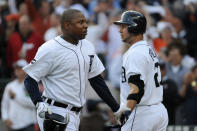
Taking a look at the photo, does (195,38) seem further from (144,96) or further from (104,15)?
(144,96)

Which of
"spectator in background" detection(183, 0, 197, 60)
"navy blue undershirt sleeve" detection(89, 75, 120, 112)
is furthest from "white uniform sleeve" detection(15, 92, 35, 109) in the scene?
"navy blue undershirt sleeve" detection(89, 75, 120, 112)

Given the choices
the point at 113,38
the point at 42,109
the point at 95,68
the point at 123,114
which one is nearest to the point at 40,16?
the point at 113,38

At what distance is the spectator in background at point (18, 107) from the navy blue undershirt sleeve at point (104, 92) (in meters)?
4.12

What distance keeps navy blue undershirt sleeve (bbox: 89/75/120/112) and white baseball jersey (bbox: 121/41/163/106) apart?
40 centimetres

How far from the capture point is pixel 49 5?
50.2 feet

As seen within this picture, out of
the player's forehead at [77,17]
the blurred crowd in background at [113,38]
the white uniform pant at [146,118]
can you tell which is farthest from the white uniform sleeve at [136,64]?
the blurred crowd in background at [113,38]

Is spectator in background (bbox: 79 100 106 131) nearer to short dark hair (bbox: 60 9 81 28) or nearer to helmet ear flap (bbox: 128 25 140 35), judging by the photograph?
short dark hair (bbox: 60 9 81 28)

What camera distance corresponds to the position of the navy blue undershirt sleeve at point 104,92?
7.95 meters

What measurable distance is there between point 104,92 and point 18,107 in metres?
4.34

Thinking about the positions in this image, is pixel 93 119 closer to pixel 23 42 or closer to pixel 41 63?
pixel 23 42

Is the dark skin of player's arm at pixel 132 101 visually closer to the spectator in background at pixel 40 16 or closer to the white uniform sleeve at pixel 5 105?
the white uniform sleeve at pixel 5 105

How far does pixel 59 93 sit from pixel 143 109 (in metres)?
0.99

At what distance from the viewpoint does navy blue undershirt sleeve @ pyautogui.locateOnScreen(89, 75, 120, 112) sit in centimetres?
795

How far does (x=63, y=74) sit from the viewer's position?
7703mm
